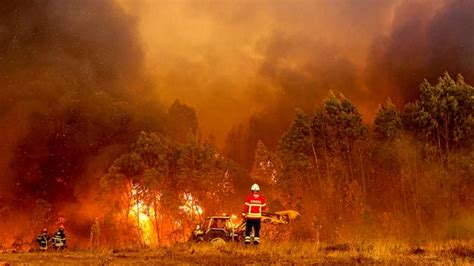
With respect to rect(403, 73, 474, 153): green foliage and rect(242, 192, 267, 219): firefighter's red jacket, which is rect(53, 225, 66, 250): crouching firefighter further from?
rect(403, 73, 474, 153): green foliage

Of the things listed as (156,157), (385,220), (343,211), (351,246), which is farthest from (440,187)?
(156,157)

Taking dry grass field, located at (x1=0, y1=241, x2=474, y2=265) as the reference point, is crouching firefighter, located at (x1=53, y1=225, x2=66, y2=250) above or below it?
above

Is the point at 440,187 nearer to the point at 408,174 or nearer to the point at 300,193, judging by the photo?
the point at 408,174

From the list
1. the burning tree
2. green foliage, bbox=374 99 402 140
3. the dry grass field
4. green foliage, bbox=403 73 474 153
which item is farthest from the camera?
the burning tree

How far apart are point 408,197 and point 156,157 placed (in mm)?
20790

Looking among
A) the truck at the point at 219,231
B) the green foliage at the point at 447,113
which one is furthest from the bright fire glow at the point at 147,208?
the green foliage at the point at 447,113

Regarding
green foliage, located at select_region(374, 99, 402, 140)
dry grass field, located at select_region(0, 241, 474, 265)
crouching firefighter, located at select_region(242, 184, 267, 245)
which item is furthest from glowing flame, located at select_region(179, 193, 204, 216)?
dry grass field, located at select_region(0, 241, 474, 265)

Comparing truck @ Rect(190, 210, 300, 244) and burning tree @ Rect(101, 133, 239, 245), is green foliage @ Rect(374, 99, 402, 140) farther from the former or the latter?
truck @ Rect(190, 210, 300, 244)

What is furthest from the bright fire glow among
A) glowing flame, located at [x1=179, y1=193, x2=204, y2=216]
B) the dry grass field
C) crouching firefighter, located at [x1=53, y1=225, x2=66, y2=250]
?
the dry grass field

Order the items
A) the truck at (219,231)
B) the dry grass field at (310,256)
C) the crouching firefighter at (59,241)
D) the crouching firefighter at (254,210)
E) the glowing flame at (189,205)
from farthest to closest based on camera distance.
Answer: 1. the glowing flame at (189,205)
2. the crouching firefighter at (59,241)
3. the truck at (219,231)
4. the crouching firefighter at (254,210)
5. the dry grass field at (310,256)

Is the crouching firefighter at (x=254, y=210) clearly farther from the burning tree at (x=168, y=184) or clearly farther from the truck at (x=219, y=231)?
the burning tree at (x=168, y=184)

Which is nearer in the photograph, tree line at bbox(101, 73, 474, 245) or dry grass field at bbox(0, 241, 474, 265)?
dry grass field at bbox(0, 241, 474, 265)

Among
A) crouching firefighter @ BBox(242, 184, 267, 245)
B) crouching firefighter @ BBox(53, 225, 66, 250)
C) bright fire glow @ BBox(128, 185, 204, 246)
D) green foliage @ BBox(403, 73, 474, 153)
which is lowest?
crouching firefighter @ BBox(53, 225, 66, 250)

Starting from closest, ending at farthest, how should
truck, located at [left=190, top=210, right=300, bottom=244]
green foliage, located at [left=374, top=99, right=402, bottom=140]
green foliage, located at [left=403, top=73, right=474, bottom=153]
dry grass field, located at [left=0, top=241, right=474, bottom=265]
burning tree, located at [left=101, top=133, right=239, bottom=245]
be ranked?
dry grass field, located at [left=0, top=241, right=474, bottom=265], truck, located at [left=190, top=210, right=300, bottom=244], green foliage, located at [left=403, top=73, right=474, bottom=153], green foliage, located at [left=374, top=99, right=402, bottom=140], burning tree, located at [left=101, top=133, right=239, bottom=245]
